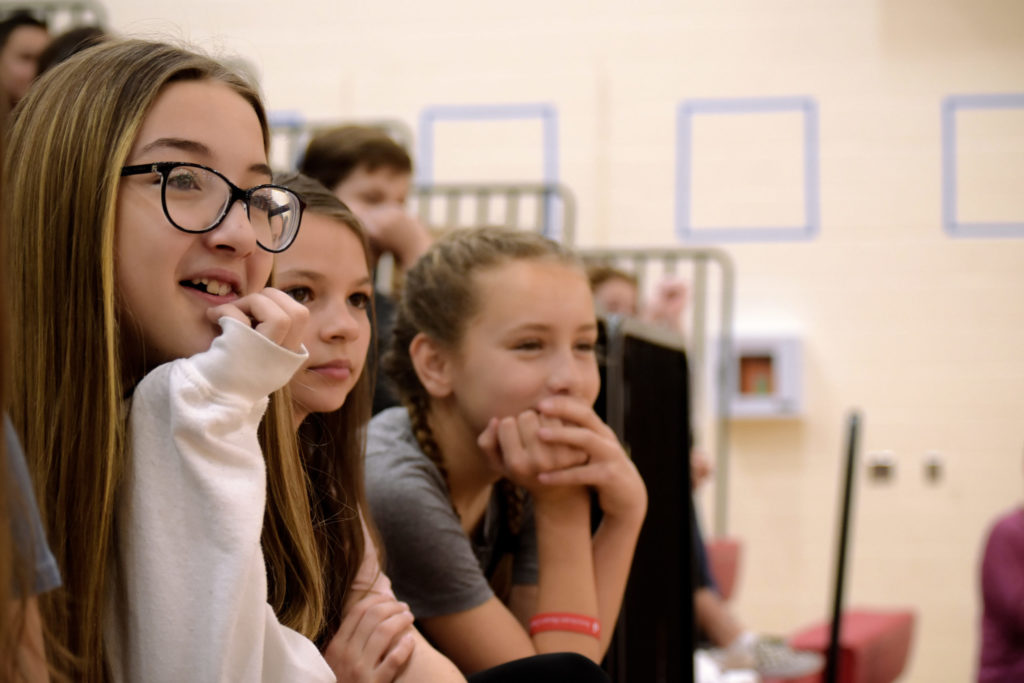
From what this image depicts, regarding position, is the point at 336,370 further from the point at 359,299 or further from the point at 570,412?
the point at 570,412

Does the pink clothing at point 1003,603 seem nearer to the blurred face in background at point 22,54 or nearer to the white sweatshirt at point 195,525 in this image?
the white sweatshirt at point 195,525

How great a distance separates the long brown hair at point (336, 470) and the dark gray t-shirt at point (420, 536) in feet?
0.39

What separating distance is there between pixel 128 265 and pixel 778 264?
14.1 ft

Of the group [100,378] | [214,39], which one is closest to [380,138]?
[214,39]

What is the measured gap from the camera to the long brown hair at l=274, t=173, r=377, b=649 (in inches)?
44.8

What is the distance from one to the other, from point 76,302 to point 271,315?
0.49 feet

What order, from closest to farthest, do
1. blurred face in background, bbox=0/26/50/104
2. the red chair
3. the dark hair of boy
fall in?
the dark hair of boy
blurred face in background, bbox=0/26/50/104
the red chair

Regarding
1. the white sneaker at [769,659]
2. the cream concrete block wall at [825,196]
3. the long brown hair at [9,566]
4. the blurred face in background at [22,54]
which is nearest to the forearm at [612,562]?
the long brown hair at [9,566]

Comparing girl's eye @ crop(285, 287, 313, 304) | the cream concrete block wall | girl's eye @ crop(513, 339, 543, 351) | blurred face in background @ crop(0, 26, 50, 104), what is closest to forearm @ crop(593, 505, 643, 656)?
girl's eye @ crop(513, 339, 543, 351)

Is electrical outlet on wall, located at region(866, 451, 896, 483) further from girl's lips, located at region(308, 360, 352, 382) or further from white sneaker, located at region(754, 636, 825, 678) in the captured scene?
girl's lips, located at region(308, 360, 352, 382)

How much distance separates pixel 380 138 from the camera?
2.15 meters

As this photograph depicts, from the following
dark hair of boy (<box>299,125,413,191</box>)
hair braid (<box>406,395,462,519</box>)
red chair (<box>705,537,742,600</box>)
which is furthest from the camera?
red chair (<box>705,537,742,600</box>)

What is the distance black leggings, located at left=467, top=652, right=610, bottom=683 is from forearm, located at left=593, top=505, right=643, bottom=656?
1.04 ft

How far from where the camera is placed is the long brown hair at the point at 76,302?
811mm
